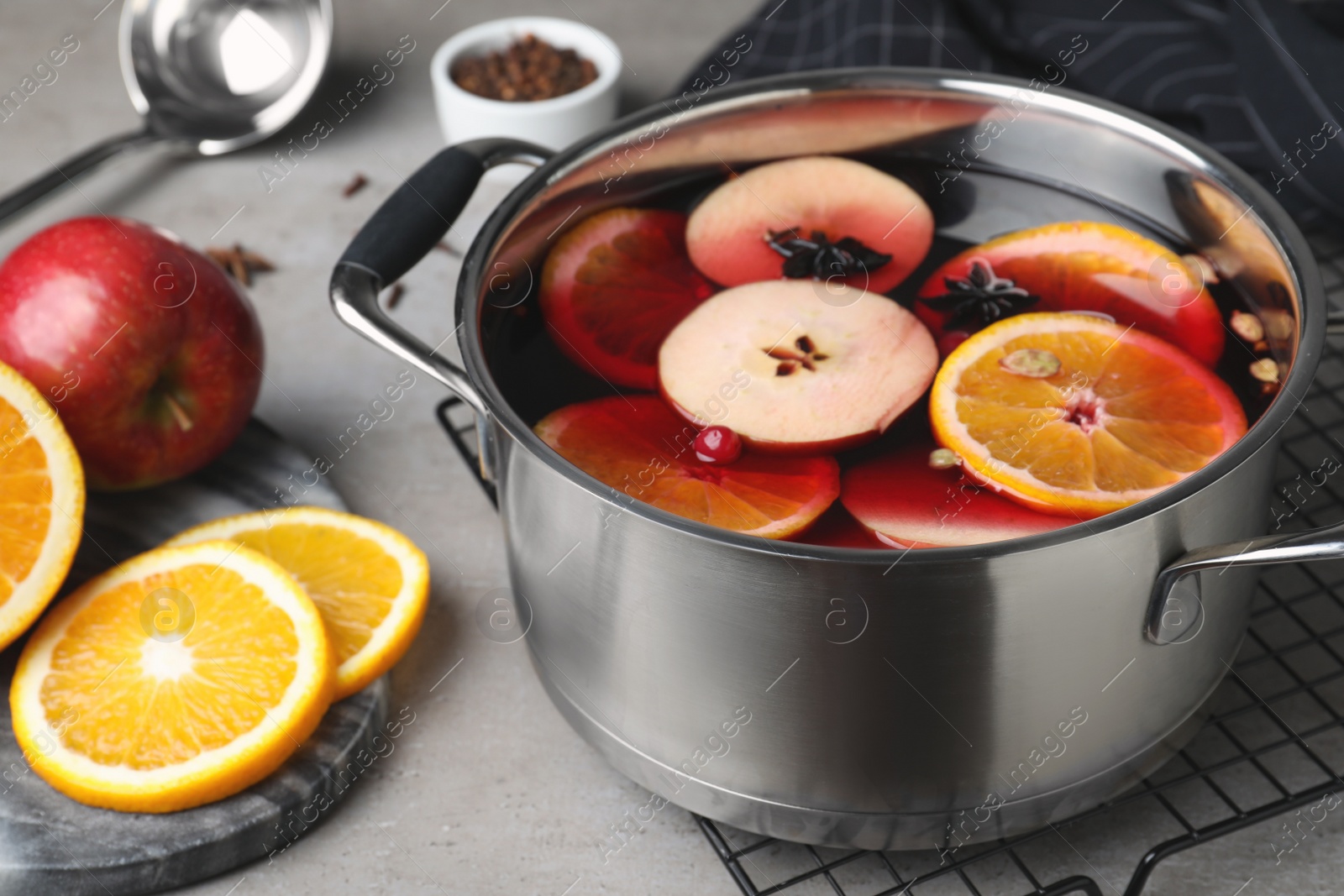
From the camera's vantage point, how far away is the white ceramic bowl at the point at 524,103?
4.77ft

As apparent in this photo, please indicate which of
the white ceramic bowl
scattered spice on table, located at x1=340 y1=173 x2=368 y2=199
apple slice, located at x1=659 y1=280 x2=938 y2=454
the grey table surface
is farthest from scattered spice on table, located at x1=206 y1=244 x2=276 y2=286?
apple slice, located at x1=659 y1=280 x2=938 y2=454

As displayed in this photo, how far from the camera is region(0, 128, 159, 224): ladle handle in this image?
1.40m

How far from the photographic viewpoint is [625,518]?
0.69 meters

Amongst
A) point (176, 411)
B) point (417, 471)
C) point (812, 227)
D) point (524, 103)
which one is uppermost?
point (812, 227)

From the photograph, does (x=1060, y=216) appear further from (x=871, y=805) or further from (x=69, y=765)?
(x=69, y=765)

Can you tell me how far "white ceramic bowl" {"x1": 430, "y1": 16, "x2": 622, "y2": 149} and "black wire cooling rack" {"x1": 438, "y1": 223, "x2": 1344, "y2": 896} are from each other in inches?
23.4

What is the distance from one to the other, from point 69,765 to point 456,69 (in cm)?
99

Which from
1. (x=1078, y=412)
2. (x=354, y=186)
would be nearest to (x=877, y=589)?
(x=1078, y=412)

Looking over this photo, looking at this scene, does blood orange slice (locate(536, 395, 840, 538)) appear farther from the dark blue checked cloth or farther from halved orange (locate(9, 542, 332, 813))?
the dark blue checked cloth

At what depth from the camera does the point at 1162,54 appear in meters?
1.44

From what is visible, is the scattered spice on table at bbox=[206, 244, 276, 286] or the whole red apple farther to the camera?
the scattered spice on table at bbox=[206, 244, 276, 286]

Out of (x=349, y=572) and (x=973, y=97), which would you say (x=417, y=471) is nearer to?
(x=349, y=572)

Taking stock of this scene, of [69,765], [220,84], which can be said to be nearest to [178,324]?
[69,765]

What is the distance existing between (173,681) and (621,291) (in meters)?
0.44
